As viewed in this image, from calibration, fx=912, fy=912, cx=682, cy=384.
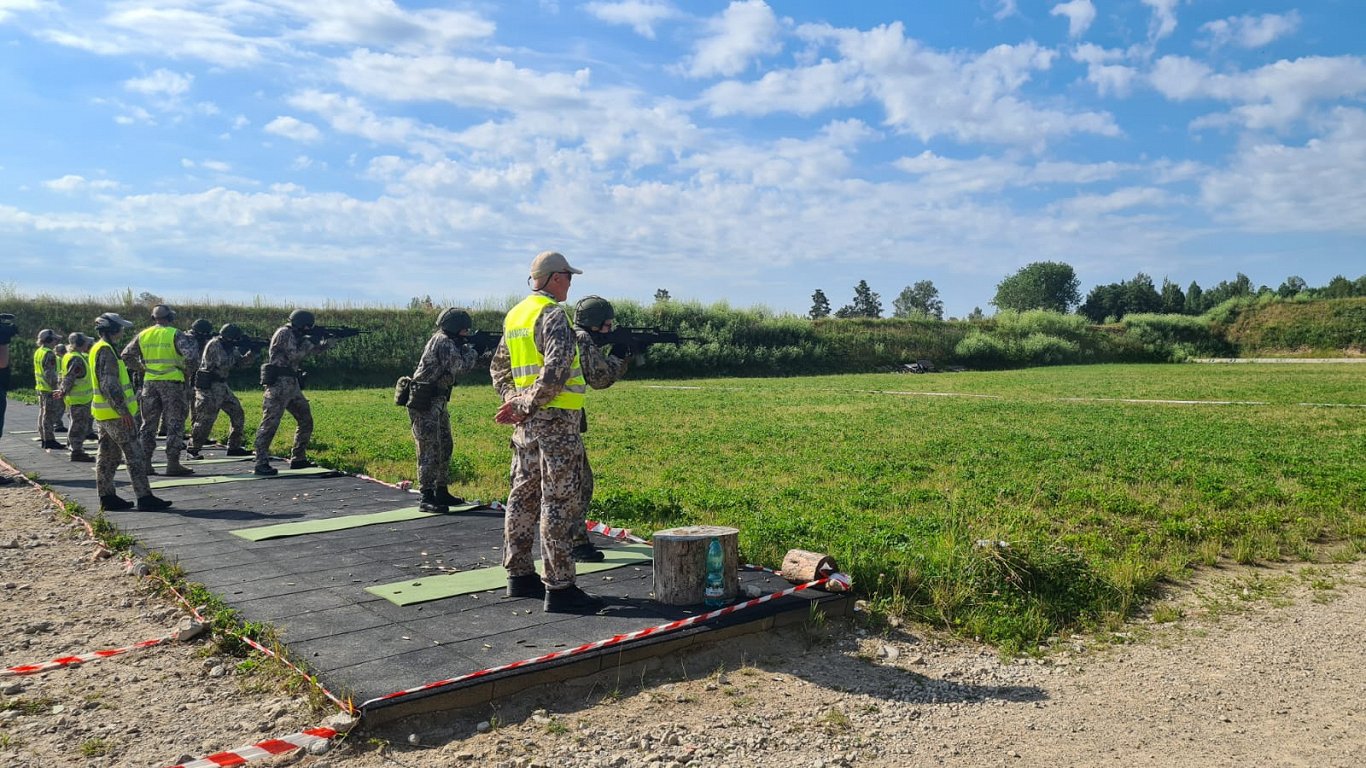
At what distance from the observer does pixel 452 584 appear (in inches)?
254

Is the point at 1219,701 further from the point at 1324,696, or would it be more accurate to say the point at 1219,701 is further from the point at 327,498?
the point at 327,498

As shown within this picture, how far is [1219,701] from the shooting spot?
4.87 meters

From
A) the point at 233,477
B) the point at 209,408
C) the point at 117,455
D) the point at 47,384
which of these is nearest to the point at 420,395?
the point at 117,455

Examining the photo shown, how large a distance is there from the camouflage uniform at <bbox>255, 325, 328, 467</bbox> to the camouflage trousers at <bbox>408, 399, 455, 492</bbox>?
3.66 metres

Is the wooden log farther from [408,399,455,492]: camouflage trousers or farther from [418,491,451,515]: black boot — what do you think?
[408,399,455,492]: camouflage trousers

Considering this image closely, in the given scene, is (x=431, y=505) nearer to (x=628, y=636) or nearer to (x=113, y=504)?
(x=113, y=504)

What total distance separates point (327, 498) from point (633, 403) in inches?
600

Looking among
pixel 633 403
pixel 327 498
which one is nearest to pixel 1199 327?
pixel 633 403

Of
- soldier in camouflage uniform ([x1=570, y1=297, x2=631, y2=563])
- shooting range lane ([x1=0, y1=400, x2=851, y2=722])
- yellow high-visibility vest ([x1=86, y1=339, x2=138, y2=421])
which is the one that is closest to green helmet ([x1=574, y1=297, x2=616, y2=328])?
soldier in camouflage uniform ([x1=570, y1=297, x2=631, y2=563])

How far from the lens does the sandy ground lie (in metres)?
4.23

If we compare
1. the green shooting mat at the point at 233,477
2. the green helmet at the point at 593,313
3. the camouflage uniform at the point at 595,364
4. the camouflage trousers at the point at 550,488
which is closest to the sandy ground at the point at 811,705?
the camouflage trousers at the point at 550,488

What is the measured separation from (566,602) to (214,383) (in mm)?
10536

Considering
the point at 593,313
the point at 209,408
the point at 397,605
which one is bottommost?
the point at 397,605

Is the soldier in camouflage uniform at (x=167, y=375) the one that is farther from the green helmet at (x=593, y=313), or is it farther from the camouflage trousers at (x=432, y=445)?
the green helmet at (x=593, y=313)
